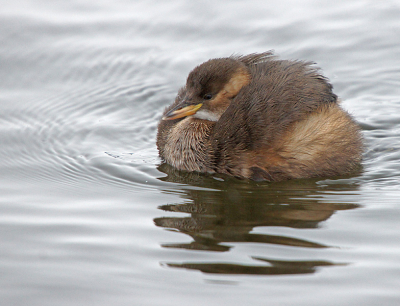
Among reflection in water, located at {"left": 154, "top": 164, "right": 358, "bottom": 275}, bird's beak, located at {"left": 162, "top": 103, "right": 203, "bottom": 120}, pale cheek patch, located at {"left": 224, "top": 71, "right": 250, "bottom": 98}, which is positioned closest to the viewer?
reflection in water, located at {"left": 154, "top": 164, "right": 358, "bottom": 275}

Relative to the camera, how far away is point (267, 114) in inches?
248

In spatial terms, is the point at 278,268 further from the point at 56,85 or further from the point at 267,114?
the point at 56,85

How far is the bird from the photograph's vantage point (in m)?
6.36

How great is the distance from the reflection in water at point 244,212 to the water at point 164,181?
0.02m

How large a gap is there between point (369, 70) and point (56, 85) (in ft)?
15.0

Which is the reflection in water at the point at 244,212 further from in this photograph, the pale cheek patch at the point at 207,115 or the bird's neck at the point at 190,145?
the pale cheek patch at the point at 207,115

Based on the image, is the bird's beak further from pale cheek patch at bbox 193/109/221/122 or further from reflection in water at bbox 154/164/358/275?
reflection in water at bbox 154/164/358/275

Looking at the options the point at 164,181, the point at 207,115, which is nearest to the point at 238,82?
the point at 207,115

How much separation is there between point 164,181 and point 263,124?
118 centimetres

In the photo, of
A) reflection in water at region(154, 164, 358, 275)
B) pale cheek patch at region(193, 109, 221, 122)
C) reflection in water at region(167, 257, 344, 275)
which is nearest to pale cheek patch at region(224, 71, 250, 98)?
pale cheek patch at region(193, 109, 221, 122)

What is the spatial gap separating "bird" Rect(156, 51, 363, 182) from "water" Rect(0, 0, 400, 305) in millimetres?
187

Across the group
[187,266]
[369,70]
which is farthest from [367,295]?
[369,70]

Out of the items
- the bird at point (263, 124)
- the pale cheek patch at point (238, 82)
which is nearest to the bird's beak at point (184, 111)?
the bird at point (263, 124)

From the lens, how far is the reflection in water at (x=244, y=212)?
182 inches
